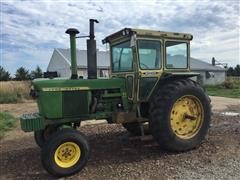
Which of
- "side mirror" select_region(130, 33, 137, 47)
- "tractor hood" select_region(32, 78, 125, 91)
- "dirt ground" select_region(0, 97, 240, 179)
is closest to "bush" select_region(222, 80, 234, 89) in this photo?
"dirt ground" select_region(0, 97, 240, 179)

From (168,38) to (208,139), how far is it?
245 centimetres

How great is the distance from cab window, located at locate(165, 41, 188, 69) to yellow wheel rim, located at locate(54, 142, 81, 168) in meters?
2.63

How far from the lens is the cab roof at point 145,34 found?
652 cm

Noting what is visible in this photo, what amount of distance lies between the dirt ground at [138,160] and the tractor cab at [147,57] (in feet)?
3.92

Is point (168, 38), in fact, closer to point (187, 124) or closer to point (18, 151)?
point (187, 124)

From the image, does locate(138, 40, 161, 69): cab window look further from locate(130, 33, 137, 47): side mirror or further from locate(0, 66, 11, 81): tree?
locate(0, 66, 11, 81): tree

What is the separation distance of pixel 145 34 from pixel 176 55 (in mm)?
963

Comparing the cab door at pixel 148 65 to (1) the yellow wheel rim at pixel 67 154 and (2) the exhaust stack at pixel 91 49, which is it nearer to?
(2) the exhaust stack at pixel 91 49

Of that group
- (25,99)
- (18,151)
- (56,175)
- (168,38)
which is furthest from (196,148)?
(25,99)

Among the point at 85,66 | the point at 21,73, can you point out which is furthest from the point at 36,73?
the point at 85,66

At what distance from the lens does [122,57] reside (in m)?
7.20

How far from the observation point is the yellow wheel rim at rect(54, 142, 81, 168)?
5.59m

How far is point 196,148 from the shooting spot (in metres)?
6.86

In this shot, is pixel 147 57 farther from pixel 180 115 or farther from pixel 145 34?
pixel 180 115
